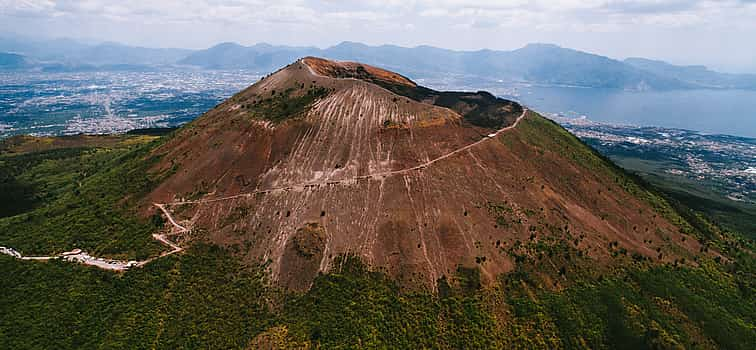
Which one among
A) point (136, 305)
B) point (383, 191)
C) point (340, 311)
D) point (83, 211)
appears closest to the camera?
point (340, 311)

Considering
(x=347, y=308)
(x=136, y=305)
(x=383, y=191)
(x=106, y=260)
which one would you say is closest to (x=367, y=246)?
(x=347, y=308)

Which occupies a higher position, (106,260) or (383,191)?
(383,191)

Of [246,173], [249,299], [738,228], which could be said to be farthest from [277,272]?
[738,228]

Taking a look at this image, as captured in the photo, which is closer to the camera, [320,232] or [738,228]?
[320,232]

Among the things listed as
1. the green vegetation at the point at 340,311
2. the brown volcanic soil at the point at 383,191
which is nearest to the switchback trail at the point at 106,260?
the green vegetation at the point at 340,311

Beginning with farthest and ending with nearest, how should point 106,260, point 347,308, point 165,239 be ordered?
1. point 165,239
2. point 106,260
3. point 347,308

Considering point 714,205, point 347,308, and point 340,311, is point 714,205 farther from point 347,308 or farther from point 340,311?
point 340,311

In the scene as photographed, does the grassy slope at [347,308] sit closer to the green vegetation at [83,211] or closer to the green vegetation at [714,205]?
the green vegetation at [83,211]

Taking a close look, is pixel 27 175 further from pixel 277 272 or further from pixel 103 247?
pixel 277 272
